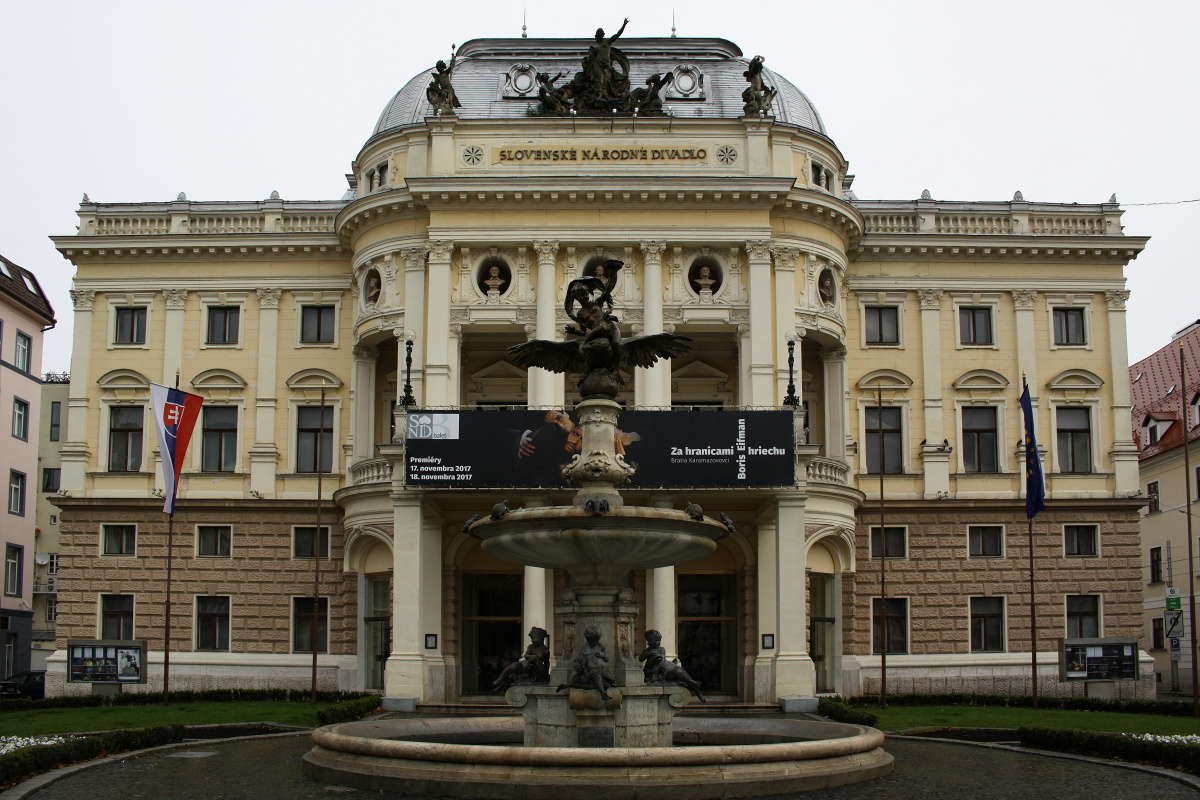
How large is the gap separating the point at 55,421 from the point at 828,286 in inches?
Result: 1946

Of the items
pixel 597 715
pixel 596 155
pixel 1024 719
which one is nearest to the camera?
pixel 597 715

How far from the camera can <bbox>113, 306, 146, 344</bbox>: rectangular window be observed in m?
43.9

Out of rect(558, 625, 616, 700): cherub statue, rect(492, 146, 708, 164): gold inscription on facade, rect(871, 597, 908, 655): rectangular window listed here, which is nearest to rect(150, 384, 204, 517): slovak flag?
rect(492, 146, 708, 164): gold inscription on facade

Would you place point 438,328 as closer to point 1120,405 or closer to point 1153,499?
point 1120,405

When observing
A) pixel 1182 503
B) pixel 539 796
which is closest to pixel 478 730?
pixel 539 796

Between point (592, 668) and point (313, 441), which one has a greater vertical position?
point (313, 441)

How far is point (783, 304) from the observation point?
39438mm

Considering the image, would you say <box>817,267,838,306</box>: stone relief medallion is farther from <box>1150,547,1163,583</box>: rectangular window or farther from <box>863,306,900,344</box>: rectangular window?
<box>1150,547,1163,583</box>: rectangular window

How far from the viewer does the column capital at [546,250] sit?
39.2 m

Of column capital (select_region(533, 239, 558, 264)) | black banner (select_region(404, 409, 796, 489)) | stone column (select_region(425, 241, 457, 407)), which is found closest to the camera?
black banner (select_region(404, 409, 796, 489))

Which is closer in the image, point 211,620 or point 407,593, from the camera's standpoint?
point 407,593

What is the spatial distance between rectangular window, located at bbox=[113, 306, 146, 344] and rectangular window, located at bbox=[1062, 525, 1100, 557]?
110 feet

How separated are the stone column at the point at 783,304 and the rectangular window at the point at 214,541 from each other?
19.3 m

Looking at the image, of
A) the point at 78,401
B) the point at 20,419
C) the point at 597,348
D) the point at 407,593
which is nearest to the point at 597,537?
the point at 597,348
